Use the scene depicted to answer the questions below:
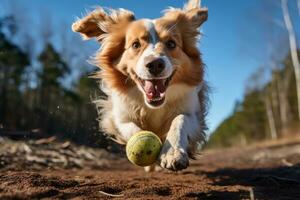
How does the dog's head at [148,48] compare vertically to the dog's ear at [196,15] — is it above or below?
below

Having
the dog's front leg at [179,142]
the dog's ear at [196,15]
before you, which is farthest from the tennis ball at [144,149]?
the dog's ear at [196,15]

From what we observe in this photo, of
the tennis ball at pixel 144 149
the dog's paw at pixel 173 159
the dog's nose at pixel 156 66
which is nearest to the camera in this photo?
the dog's paw at pixel 173 159

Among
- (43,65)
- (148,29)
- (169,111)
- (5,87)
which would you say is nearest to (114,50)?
(148,29)

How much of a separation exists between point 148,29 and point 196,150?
1.57m

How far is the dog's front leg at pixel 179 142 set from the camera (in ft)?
13.8

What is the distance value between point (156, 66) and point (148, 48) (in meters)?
0.45

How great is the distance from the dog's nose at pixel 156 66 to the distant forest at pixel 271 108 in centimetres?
3315

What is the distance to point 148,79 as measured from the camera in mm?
5207

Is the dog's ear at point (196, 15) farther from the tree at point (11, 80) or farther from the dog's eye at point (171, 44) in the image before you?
the tree at point (11, 80)

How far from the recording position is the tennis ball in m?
4.54

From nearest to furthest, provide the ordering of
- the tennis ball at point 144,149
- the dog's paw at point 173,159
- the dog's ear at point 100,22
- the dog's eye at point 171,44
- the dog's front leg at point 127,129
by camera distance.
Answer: the dog's paw at point 173,159 < the tennis ball at point 144,149 < the dog's front leg at point 127,129 < the dog's eye at point 171,44 < the dog's ear at point 100,22

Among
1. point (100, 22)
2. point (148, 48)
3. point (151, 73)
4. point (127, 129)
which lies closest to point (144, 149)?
point (151, 73)

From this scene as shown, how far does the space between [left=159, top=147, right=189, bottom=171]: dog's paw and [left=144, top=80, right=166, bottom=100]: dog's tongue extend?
107cm

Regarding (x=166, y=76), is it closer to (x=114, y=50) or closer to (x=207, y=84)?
(x=114, y=50)
